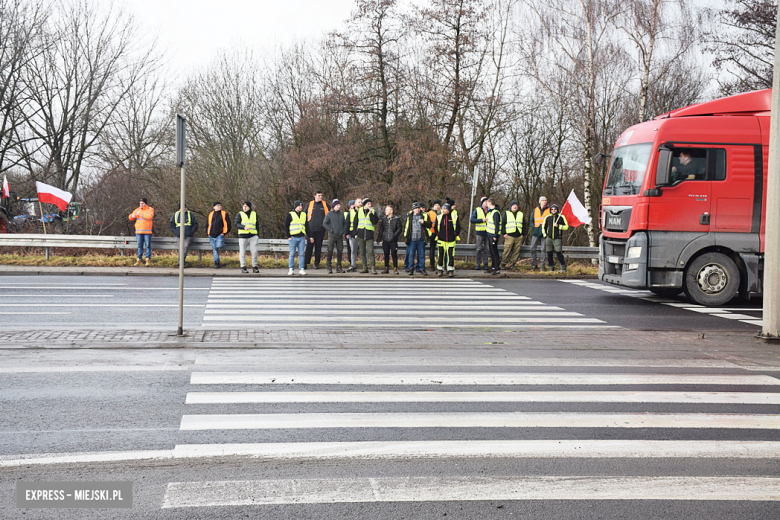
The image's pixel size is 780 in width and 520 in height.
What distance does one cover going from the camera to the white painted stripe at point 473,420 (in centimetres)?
543

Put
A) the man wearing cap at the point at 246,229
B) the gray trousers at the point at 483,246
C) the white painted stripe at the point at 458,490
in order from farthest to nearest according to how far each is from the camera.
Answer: the gray trousers at the point at 483,246 → the man wearing cap at the point at 246,229 → the white painted stripe at the point at 458,490

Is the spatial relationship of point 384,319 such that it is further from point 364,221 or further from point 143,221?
point 143,221

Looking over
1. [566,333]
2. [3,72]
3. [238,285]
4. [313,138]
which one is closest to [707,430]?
[566,333]

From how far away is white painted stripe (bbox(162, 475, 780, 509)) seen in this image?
4.04m

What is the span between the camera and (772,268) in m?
9.71

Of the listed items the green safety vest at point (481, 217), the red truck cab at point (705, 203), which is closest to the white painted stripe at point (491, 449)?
the red truck cab at point (705, 203)

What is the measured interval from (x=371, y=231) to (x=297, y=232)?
2.23 meters

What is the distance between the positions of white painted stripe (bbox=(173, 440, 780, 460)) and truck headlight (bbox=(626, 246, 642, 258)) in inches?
347

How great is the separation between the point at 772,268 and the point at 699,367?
281 centimetres

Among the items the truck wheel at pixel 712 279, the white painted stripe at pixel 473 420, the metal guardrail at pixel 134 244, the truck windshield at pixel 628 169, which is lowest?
the white painted stripe at pixel 473 420

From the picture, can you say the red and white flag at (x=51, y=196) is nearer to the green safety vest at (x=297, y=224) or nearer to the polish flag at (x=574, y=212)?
the green safety vest at (x=297, y=224)

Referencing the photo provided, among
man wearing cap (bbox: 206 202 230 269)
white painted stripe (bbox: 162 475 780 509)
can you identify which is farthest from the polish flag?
white painted stripe (bbox: 162 475 780 509)

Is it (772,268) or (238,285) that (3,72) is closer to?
(238,285)

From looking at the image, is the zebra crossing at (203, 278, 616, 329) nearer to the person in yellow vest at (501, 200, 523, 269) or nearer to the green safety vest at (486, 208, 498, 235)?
the green safety vest at (486, 208, 498, 235)
